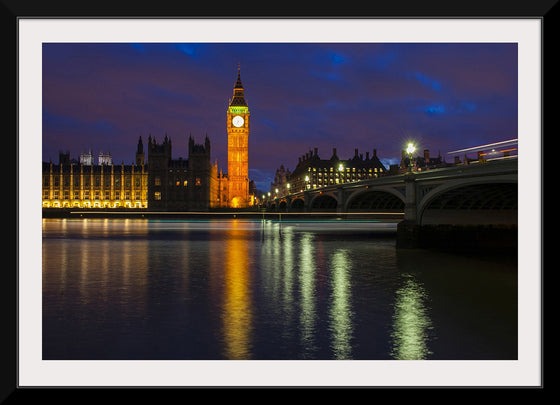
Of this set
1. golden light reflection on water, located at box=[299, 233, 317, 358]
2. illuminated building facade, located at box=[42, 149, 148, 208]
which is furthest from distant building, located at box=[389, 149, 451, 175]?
golden light reflection on water, located at box=[299, 233, 317, 358]

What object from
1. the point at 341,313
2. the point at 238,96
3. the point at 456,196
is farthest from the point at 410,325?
the point at 238,96

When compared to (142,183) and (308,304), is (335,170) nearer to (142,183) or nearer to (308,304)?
(142,183)

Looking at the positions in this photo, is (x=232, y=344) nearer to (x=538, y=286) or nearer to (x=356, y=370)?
(x=356, y=370)

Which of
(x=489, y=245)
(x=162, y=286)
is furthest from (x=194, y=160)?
(x=162, y=286)

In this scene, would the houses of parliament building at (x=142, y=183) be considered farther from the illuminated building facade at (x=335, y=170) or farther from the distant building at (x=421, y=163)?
the distant building at (x=421, y=163)

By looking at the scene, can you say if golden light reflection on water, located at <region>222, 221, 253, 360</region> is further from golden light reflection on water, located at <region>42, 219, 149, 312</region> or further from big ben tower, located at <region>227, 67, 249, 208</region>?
big ben tower, located at <region>227, 67, 249, 208</region>

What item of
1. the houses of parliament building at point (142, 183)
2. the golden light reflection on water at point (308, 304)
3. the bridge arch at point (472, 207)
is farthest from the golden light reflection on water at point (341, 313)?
the houses of parliament building at point (142, 183)
